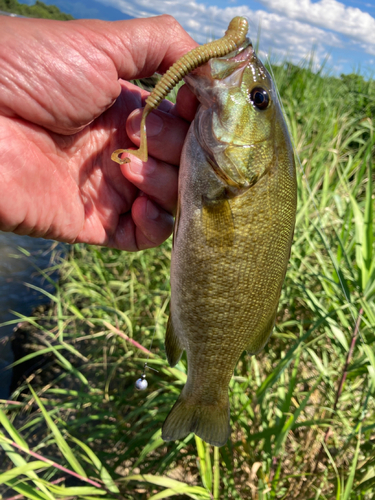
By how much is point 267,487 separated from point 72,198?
189cm

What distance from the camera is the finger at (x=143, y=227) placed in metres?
2.04

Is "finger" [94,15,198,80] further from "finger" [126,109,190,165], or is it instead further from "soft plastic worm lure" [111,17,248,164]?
"soft plastic worm lure" [111,17,248,164]

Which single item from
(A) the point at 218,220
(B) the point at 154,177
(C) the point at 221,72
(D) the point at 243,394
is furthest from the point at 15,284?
(C) the point at 221,72

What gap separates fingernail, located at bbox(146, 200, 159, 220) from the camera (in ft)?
6.66

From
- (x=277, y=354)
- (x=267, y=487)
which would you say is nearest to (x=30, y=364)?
(x=277, y=354)

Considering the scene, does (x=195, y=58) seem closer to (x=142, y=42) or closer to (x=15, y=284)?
(x=142, y=42)

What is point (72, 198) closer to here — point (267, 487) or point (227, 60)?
point (227, 60)

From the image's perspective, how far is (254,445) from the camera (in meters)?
2.28

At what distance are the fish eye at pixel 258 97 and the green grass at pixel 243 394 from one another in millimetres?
962

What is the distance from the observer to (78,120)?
1786 millimetres

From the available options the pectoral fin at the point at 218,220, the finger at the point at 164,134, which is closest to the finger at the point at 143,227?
the finger at the point at 164,134

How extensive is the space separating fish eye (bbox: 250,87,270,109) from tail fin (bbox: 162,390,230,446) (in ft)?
4.26

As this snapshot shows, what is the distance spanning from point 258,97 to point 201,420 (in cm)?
141

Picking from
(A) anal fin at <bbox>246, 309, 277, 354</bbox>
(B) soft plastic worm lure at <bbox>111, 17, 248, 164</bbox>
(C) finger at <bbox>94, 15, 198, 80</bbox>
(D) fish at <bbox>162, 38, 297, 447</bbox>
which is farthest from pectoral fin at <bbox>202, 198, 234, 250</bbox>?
(C) finger at <bbox>94, 15, 198, 80</bbox>
